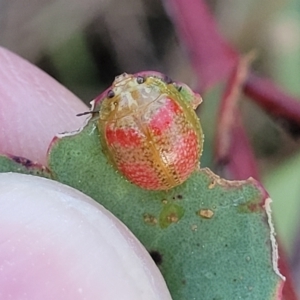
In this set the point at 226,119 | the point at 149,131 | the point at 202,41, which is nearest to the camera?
the point at 149,131

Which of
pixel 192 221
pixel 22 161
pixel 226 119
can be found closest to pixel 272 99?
pixel 226 119

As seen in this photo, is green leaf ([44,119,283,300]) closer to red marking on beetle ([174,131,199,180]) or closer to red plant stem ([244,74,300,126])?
red marking on beetle ([174,131,199,180])

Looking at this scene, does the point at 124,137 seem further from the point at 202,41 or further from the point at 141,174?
the point at 202,41

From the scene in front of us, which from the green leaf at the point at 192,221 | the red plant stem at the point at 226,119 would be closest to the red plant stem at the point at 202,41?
the red plant stem at the point at 226,119

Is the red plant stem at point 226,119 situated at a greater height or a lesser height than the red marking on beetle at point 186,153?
lesser

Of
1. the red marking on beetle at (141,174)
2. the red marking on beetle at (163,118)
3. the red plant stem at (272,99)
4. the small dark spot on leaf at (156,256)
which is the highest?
the red marking on beetle at (163,118)

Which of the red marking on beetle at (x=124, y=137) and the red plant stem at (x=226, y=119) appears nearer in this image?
the red marking on beetle at (x=124, y=137)

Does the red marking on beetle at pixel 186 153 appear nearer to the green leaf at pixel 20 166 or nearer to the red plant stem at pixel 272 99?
the green leaf at pixel 20 166
